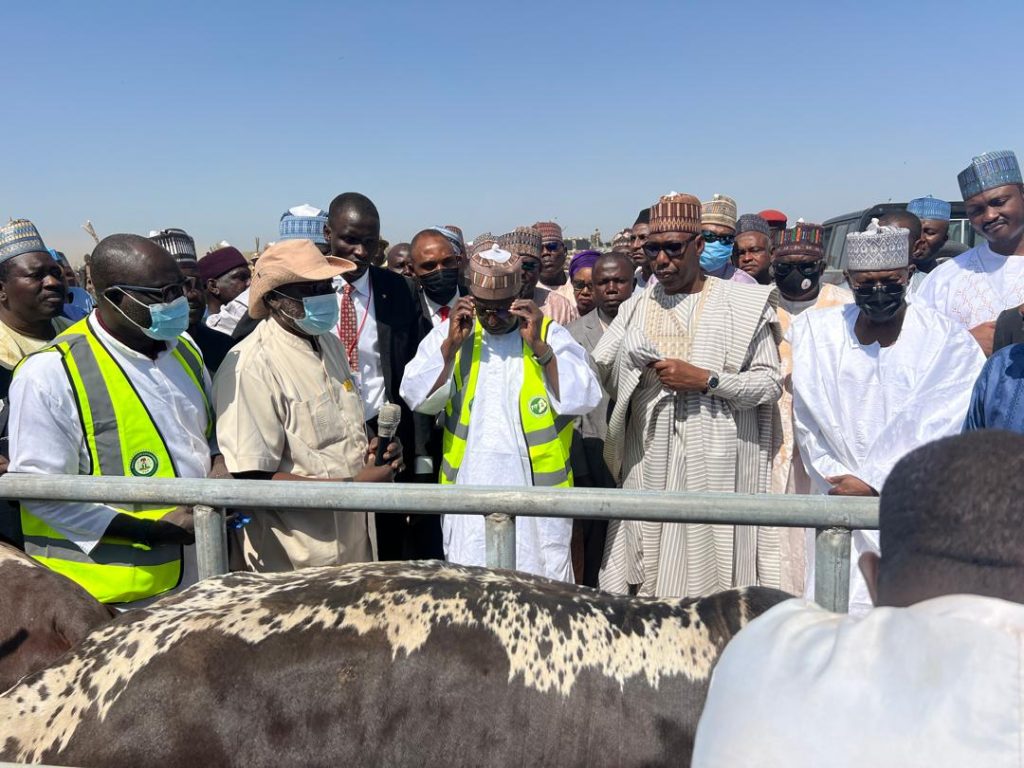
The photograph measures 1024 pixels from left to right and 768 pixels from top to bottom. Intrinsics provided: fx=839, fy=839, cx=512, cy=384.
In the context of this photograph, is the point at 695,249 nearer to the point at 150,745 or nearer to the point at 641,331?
the point at 641,331

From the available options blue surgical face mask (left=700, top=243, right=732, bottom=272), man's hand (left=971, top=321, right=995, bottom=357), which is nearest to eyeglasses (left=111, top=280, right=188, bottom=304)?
blue surgical face mask (left=700, top=243, right=732, bottom=272)

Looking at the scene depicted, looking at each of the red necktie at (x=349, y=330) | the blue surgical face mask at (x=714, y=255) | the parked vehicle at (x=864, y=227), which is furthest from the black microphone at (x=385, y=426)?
the parked vehicle at (x=864, y=227)

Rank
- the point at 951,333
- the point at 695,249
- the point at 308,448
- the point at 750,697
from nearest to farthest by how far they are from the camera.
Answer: the point at 750,697, the point at 308,448, the point at 951,333, the point at 695,249

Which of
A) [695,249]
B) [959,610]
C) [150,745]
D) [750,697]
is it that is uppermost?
[695,249]

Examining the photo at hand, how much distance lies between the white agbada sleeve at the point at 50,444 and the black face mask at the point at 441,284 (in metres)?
2.41

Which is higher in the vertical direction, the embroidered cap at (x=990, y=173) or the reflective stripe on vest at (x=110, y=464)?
the embroidered cap at (x=990, y=173)

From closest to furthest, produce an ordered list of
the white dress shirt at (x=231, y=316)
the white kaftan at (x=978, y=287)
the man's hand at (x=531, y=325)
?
the man's hand at (x=531, y=325) < the white kaftan at (x=978, y=287) < the white dress shirt at (x=231, y=316)

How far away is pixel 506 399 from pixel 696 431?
925 mm

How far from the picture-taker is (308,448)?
3230 mm

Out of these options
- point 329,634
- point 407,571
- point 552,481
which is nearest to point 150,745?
point 329,634

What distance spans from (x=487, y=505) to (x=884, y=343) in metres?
2.48

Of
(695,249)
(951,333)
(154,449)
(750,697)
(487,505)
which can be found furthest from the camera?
(695,249)

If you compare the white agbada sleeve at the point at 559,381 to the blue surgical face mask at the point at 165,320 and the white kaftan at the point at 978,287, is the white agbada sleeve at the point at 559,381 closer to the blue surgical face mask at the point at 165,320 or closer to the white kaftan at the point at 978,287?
the blue surgical face mask at the point at 165,320

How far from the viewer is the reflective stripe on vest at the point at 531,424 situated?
3.89 meters
